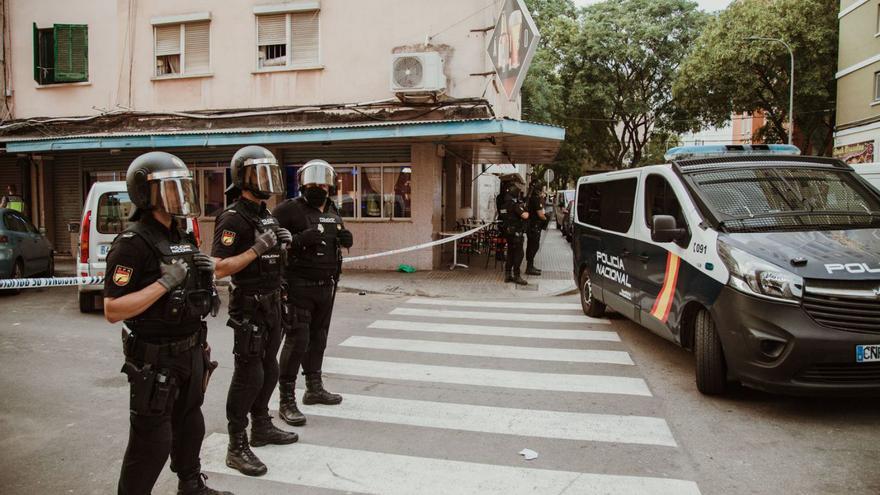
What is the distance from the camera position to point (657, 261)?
653 centimetres

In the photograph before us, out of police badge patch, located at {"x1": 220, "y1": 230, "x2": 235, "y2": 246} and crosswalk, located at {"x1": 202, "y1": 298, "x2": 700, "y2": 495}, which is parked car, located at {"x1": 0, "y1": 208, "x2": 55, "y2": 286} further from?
police badge patch, located at {"x1": 220, "y1": 230, "x2": 235, "y2": 246}

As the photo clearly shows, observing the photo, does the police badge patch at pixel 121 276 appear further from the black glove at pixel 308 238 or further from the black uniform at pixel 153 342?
the black glove at pixel 308 238

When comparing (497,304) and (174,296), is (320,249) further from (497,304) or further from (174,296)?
(497,304)

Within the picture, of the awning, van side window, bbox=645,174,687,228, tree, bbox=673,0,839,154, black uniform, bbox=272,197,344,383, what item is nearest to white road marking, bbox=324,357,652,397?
black uniform, bbox=272,197,344,383

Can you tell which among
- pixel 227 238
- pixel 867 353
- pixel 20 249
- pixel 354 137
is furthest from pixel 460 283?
pixel 227 238

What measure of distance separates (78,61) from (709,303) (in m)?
17.5

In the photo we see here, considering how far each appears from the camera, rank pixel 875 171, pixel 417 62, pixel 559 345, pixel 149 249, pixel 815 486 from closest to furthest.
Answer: pixel 149 249, pixel 815 486, pixel 559 345, pixel 875 171, pixel 417 62

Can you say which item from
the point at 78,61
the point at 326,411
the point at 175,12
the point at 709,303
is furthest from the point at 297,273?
the point at 78,61

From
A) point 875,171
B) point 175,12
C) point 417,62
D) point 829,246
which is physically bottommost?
point 829,246

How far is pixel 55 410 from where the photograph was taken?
5.34 meters

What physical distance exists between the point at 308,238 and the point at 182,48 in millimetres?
13336

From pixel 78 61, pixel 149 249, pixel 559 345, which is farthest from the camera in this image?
pixel 78 61

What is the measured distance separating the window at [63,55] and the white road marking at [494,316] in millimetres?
12641

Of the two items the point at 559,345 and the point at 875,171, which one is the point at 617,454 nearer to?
the point at 559,345
